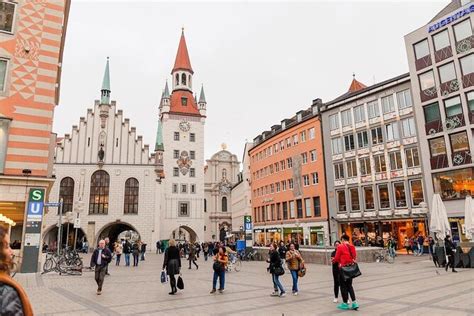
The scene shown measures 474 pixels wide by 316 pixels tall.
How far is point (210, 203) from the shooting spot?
76.1m

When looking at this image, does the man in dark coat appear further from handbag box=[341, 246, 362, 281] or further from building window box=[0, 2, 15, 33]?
building window box=[0, 2, 15, 33]

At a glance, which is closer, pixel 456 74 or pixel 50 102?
pixel 50 102

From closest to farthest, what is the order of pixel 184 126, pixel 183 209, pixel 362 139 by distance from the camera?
pixel 362 139, pixel 183 209, pixel 184 126

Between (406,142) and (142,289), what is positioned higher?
(406,142)

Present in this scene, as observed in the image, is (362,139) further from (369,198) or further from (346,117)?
(369,198)

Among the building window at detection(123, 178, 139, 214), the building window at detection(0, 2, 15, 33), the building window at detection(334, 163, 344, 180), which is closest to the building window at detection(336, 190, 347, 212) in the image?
the building window at detection(334, 163, 344, 180)

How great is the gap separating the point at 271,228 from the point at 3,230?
4942 centimetres

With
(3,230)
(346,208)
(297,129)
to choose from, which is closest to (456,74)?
(346,208)

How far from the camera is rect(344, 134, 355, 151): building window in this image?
38312mm

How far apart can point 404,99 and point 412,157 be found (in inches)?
222

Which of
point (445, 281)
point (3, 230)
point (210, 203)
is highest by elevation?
point (210, 203)

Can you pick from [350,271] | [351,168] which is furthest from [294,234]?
[350,271]

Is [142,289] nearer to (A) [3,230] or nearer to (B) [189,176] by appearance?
(A) [3,230]

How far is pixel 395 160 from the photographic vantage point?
34.1 m
